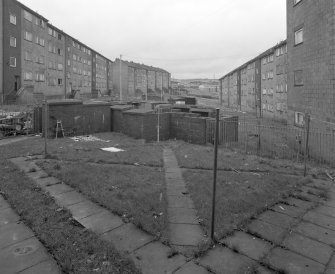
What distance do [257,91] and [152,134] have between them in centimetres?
3490

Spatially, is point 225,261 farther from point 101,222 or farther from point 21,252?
point 21,252

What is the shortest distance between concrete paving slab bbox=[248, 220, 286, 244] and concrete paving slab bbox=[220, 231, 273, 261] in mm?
165

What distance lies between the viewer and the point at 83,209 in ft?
21.0

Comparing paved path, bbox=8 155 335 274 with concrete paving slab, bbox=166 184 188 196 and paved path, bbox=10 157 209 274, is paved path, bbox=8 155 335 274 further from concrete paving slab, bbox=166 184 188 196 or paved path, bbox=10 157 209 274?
concrete paving slab, bbox=166 184 188 196

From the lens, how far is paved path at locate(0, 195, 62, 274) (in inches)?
169

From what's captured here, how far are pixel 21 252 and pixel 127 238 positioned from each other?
1.62m

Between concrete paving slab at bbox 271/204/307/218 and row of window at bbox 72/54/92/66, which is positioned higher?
row of window at bbox 72/54/92/66

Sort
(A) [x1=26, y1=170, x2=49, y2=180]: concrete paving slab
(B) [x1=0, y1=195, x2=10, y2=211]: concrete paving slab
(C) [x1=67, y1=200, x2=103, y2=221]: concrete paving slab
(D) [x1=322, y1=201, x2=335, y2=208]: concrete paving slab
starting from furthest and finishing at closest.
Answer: (A) [x1=26, y1=170, x2=49, y2=180]: concrete paving slab
(D) [x1=322, y1=201, x2=335, y2=208]: concrete paving slab
(B) [x1=0, y1=195, x2=10, y2=211]: concrete paving slab
(C) [x1=67, y1=200, x2=103, y2=221]: concrete paving slab

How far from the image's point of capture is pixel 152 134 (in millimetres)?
17531

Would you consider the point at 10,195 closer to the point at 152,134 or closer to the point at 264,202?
the point at 264,202

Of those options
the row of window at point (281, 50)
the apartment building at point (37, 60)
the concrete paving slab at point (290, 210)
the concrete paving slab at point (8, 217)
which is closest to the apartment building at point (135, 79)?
the apartment building at point (37, 60)

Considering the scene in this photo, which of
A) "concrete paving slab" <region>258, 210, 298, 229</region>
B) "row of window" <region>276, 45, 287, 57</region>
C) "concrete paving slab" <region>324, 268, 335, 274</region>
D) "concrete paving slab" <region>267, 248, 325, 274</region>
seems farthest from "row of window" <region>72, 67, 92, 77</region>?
"concrete paving slab" <region>324, 268, 335, 274</region>

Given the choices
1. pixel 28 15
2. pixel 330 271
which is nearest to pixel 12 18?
pixel 28 15

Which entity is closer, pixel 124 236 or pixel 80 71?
pixel 124 236
